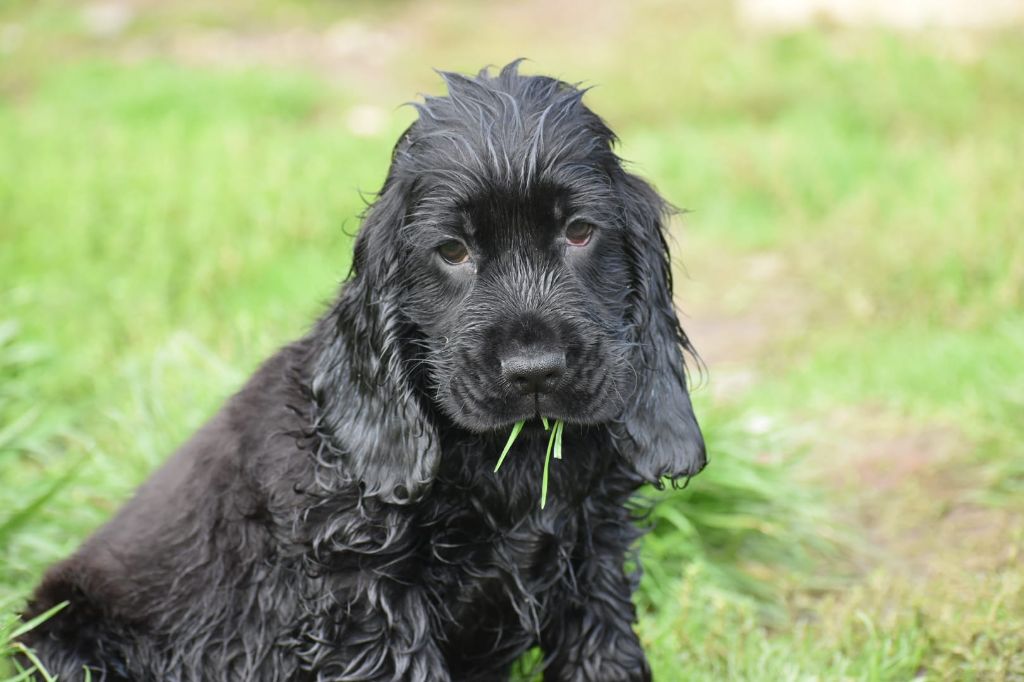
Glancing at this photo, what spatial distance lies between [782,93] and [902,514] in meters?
6.72

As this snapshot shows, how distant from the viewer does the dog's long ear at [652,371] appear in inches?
121

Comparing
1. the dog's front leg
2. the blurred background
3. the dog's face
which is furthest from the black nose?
the blurred background

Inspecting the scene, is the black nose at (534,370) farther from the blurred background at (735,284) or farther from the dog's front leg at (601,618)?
the blurred background at (735,284)

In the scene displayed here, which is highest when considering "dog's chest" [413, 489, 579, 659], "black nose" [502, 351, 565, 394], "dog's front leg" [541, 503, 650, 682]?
"black nose" [502, 351, 565, 394]

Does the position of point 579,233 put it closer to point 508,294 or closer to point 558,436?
point 508,294

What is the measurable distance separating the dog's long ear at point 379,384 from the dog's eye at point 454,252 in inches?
5.9

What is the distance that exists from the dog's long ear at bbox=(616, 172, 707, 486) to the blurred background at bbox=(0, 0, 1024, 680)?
→ 833 millimetres

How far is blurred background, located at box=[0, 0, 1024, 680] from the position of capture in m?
4.25

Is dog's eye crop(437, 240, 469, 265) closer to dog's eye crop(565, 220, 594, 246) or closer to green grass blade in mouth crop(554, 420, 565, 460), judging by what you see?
dog's eye crop(565, 220, 594, 246)

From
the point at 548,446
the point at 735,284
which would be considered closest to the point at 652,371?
the point at 548,446

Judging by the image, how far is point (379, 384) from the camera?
9.86 ft

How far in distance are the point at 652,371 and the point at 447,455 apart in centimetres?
58

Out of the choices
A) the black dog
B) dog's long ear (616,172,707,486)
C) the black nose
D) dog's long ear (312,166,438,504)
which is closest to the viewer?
the black nose

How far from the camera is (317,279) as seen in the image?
6.96 metres
